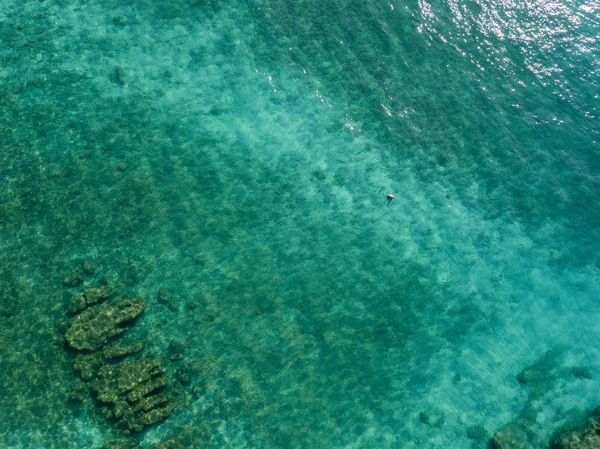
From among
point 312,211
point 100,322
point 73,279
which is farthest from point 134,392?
point 312,211

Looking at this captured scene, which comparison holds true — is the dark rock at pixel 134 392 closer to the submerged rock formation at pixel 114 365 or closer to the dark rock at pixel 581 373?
the submerged rock formation at pixel 114 365

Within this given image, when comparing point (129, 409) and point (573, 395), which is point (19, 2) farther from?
point (573, 395)

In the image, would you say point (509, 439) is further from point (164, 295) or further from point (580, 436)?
point (164, 295)

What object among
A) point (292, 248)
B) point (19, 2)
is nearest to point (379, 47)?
point (292, 248)

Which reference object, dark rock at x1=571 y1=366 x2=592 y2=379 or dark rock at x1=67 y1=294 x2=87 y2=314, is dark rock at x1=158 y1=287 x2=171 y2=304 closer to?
dark rock at x1=67 y1=294 x2=87 y2=314

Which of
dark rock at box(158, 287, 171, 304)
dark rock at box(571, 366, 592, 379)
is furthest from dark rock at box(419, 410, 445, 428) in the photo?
dark rock at box(158, 287, 171, 304)
